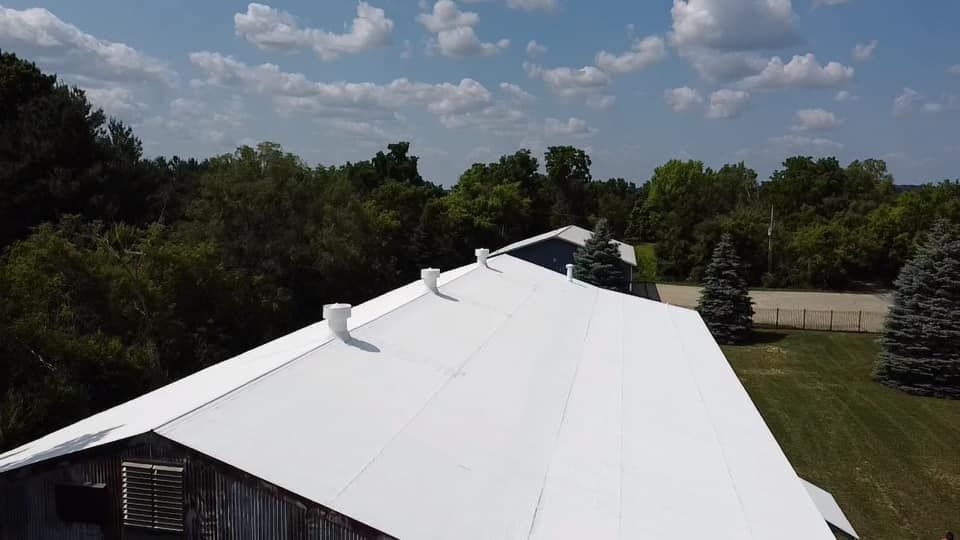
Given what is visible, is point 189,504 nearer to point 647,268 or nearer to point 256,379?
point 256,379

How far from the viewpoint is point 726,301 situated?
92.4ft

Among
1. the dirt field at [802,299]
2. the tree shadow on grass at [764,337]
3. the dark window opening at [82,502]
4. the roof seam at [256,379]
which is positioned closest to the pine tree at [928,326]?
the tree shadow on grass at [764,337]

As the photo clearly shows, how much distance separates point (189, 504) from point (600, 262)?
28412mm

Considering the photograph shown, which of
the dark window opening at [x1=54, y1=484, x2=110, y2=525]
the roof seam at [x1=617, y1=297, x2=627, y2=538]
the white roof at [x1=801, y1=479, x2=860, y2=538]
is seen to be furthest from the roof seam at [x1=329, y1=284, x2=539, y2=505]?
the white roof at [x1=801, y1=479, x2=860, y2=538]

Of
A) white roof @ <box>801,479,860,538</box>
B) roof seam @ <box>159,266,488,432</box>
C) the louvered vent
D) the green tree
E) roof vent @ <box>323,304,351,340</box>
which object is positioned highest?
the green tree

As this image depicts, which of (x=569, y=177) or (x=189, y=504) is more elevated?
(x=569, y=177)

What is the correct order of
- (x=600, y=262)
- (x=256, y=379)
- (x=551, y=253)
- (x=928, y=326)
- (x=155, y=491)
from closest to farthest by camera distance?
(x=155, y=491)
(x=256, y=379)
(x=928, y=326)
(x=600, y=262)
(x=551, y=253)

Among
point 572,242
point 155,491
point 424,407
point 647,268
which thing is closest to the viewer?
point 155,491

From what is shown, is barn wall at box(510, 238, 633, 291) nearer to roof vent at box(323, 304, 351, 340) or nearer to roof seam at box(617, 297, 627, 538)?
roof seam at box(617, 297, 627, 538)

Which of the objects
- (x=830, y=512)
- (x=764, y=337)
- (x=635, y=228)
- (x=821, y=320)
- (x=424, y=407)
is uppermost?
(x=635, y=228)

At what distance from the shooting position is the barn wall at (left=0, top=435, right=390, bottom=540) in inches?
217

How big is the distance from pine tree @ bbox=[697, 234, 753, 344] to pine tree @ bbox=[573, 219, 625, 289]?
5.06 m

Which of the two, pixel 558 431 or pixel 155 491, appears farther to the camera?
pixel 558 431

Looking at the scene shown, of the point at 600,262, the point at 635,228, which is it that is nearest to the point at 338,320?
the point at 600,262
